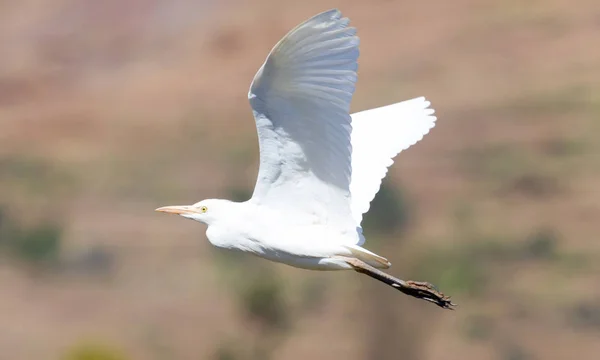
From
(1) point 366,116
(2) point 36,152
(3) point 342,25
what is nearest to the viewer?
(3) point 342,25

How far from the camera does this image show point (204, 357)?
2617 centimetres

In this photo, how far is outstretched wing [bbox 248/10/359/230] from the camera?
27.0ft

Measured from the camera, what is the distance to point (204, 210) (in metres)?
9.72

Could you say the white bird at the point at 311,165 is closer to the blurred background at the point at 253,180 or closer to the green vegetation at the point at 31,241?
the blurred background at the point at 253,180

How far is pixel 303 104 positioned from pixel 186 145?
98.6 ft

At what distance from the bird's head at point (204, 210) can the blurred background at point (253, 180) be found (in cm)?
1389

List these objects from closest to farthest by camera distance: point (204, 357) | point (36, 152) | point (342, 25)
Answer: point (342, 25), point (204, 357), point (36, 152)

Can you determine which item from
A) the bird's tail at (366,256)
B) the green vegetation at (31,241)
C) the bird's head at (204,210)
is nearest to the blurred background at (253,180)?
the green vegetation at (31,241)

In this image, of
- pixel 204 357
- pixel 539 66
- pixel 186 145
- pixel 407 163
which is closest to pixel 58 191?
pixel 186 145

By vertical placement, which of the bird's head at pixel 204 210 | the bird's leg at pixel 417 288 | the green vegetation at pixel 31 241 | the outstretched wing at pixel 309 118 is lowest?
the bird's leg at pixel 417 288

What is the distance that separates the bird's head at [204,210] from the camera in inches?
377

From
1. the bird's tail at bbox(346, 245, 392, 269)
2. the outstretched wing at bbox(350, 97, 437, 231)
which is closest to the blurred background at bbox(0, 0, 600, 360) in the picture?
the outstretched wing at bbox(350, 97, 437, 231)

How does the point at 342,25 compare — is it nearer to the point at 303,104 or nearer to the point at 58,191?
the point at 303,104

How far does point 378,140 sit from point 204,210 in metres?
1.86
